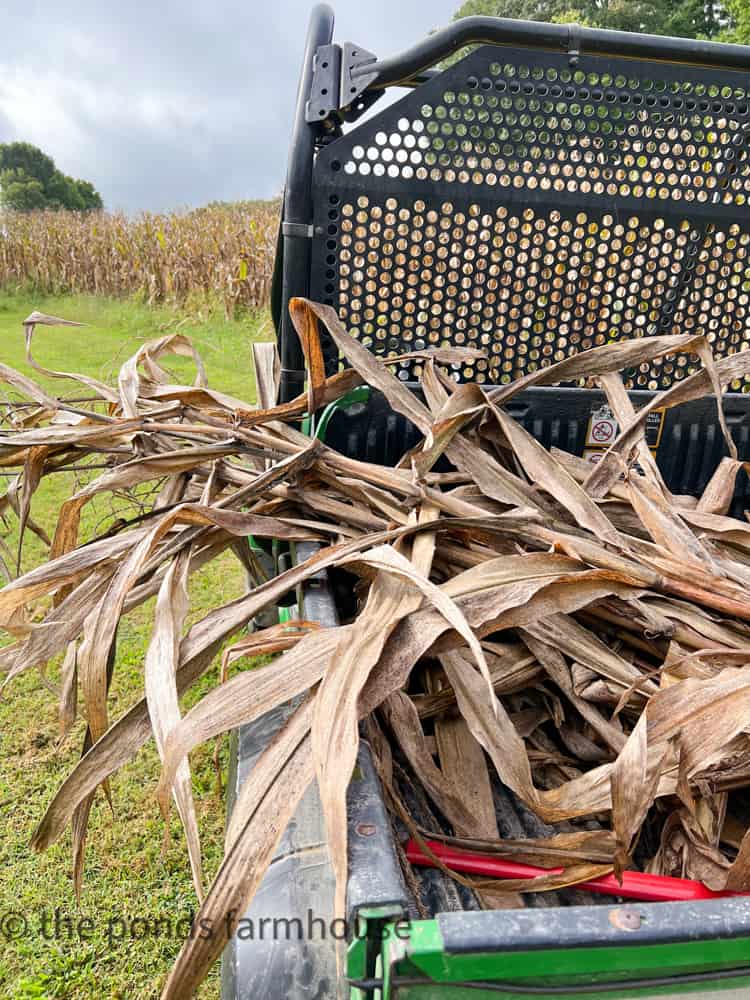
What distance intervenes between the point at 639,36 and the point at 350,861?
1592 millimetres

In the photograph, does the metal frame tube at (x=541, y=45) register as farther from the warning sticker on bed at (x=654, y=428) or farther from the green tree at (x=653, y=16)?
the green tree at (x=653, y=16)

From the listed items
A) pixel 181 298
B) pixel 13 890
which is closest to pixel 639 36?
pixel 13 890

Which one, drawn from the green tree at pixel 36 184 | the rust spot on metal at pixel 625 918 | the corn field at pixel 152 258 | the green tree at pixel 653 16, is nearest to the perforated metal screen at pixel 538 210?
the rust spot on metal at pixel 625 918

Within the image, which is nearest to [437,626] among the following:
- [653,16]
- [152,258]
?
[152,258]

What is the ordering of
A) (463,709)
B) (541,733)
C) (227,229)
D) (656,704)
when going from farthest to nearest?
(227,229), (541,733), (463,709), (656,704)

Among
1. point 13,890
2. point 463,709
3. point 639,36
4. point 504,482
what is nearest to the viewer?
point 463,709

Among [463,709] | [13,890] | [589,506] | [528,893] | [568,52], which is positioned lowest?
[13,890]

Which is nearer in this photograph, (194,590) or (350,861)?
(350,861)

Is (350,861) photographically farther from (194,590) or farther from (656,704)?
(194,590)

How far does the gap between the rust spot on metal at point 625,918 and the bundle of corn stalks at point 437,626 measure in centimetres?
20

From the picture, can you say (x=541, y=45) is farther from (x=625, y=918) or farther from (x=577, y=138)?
(x=625, y=918)

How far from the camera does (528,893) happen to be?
0.91m

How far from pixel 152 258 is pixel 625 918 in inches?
465

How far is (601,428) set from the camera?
5.71 feet
